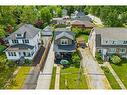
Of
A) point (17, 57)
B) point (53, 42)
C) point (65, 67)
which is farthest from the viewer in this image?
point (53, 42)

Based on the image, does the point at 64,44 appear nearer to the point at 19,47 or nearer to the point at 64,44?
the point at 64,44

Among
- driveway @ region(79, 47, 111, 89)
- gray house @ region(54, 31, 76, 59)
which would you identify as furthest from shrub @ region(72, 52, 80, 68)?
gray house @ region(54, 31, 76, 59)

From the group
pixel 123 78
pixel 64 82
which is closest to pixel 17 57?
pixel 64 82

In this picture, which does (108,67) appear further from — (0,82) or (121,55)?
(0,82)

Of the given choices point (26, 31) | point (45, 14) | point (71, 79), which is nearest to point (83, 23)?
point (45, 14)

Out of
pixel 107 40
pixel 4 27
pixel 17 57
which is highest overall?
pixel 4 27

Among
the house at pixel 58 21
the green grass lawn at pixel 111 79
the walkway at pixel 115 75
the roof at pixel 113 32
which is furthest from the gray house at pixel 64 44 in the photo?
the green grass lawn at pixel 111 79
